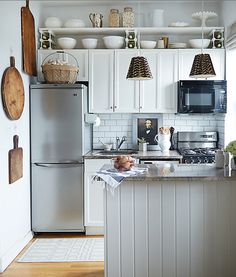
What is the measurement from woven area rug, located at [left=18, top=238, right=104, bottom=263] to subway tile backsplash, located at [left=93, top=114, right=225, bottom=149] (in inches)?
54.3

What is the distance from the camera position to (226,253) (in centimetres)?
303

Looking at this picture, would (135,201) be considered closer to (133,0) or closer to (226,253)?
(226,253)

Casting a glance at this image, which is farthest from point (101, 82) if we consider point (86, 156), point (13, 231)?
point (13, 231)

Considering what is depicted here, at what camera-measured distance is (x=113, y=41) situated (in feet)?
16.4

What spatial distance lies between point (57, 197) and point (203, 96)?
2.11 meters

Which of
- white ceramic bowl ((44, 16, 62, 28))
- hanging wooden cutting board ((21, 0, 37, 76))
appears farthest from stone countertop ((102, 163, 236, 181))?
white ceramic bowl ((44, 16, 62, 28))

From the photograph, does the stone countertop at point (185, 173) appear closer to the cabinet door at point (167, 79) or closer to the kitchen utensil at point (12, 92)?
the kitchen utensil at point (12, 92)

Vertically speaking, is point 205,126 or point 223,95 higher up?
point 223,95

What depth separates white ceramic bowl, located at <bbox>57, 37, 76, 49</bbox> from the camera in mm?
5012

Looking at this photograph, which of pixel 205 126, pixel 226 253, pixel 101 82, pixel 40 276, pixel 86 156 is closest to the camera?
pixel 226 253

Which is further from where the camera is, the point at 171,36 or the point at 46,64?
the point at 171,36

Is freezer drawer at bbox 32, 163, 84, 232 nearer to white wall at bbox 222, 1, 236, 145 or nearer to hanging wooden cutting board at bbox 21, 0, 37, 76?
hanging wooden cutting board at bbox 21, 0, 37, 76

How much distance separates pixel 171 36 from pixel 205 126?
49.9 inches

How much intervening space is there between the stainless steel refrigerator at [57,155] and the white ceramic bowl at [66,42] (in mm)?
673
